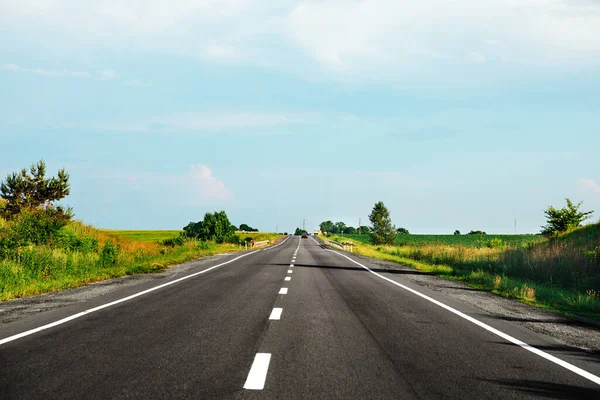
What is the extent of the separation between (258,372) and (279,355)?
0.82 m

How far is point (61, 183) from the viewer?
184 ft

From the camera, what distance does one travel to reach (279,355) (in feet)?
19.1

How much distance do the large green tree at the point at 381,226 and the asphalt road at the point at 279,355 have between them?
89.7 m

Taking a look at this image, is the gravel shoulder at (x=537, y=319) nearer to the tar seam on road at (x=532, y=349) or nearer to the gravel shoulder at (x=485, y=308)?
the gravel shoulder at (x=485, y=308)

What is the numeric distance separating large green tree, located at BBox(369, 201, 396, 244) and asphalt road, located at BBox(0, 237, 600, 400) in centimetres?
8969

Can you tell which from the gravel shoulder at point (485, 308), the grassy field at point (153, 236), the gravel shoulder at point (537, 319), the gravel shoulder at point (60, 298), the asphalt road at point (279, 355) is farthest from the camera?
the grassy field at point (153, 236)

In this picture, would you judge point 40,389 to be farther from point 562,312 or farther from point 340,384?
point 562,312

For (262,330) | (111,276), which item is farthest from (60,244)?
(262,330)

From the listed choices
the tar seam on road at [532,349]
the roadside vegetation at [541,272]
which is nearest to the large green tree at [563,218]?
the roadside vegetation at [541,272]

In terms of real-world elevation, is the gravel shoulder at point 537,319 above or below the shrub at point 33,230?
below

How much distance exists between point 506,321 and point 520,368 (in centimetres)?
381

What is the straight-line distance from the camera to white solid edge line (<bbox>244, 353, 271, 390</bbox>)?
15.0 ft

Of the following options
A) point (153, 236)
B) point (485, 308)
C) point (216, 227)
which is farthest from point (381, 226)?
point (485, 308)

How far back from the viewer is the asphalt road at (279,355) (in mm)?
4539
